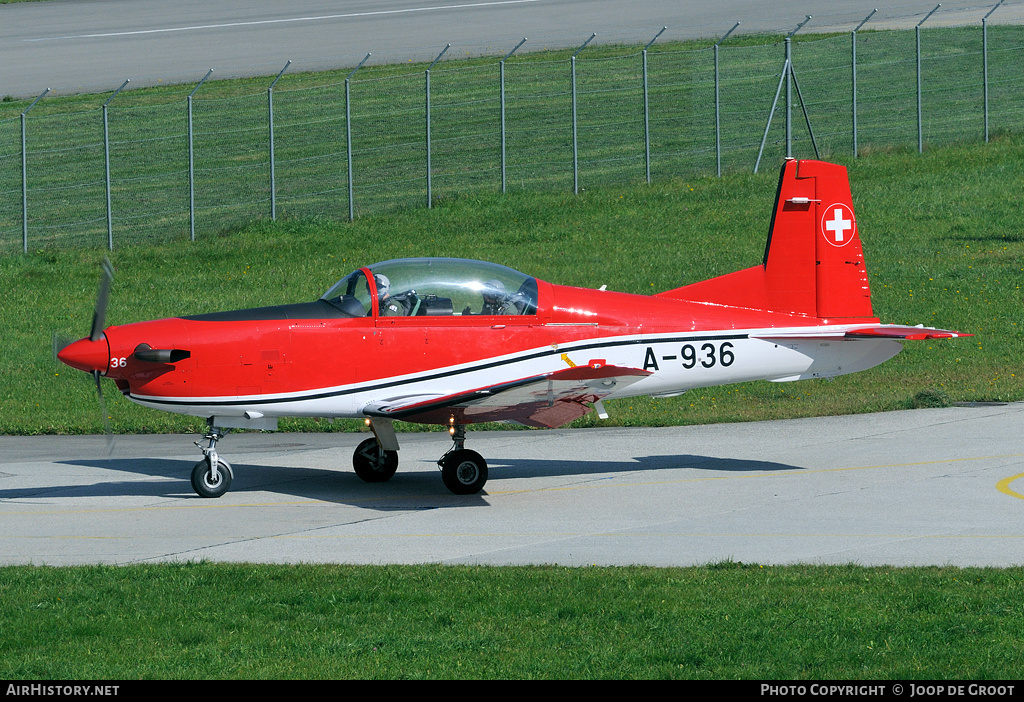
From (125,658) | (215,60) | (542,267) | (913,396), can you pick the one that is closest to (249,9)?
(215,60)

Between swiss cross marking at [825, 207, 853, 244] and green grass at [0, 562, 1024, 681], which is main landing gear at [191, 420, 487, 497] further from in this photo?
swiss cross marking at [825, 207, 853, 244]

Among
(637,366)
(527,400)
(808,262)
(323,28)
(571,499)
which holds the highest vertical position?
(323,28)

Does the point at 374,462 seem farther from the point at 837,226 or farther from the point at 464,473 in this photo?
the point at 837,226

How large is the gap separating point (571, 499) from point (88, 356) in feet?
16.5

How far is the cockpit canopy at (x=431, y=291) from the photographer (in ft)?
43.0

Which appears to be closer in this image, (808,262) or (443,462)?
(443,462)

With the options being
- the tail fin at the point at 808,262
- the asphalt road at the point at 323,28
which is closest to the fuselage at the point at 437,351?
the tail fin at the point at 808,262

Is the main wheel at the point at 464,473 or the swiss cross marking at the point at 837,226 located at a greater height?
the swiss cross marking at the point at 837,226

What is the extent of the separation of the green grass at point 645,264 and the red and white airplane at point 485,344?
358cm

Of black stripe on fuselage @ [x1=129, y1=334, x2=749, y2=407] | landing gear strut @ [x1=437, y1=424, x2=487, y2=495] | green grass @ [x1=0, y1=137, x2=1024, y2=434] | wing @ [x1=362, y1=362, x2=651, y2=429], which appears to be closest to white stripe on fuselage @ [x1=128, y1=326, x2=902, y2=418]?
black stripe on fuselage @ [x1=129, y1=334, x2=749, y2=407]

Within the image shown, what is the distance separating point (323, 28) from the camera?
1796 inches

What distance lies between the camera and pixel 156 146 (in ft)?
112

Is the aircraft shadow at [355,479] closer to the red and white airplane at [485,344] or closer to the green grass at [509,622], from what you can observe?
the red and white airplane at [485,344]

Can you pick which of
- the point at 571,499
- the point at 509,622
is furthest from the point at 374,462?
the point at 509,622
